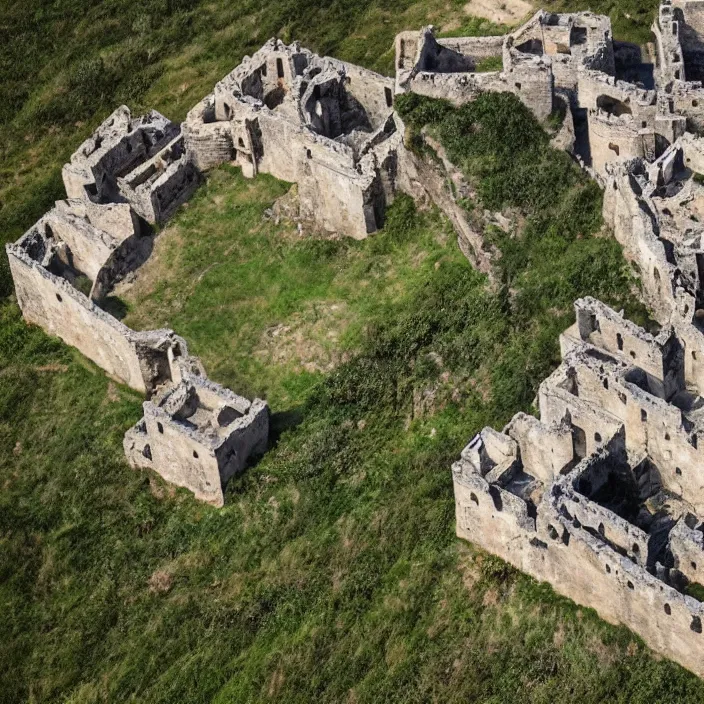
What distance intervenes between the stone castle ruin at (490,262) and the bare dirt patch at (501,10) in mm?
7134

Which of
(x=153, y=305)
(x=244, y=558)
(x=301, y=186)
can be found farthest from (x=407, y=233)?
(x=244, y=558)

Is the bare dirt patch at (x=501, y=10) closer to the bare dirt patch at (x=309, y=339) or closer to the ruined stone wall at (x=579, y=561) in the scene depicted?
the bare dirt patch at (x=309, y=339)

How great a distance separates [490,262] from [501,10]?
20.1 m

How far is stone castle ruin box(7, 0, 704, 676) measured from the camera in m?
52.0

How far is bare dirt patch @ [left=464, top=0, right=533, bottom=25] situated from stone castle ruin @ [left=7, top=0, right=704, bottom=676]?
7.13 m

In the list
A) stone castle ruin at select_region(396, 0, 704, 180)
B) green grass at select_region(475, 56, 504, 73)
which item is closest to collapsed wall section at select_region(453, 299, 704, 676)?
stone castle ruin at select_region(396, 0, 704, 180)

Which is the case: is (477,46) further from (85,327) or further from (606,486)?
(606,486)

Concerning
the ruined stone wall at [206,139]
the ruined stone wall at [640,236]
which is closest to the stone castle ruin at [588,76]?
the ruined stone wall at [640,236]

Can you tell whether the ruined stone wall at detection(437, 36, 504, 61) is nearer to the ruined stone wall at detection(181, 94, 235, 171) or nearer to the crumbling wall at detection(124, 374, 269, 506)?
the ruined stone wall at detection(181, 94, 235, 171)

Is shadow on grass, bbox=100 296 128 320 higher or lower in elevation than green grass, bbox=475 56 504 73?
lower

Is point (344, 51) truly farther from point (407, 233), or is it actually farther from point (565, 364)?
point (565, 364)

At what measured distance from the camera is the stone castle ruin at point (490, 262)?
5200 cm

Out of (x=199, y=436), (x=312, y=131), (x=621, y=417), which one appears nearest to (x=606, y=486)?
(x=621, y=417)

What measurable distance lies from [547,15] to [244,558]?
24277mm
